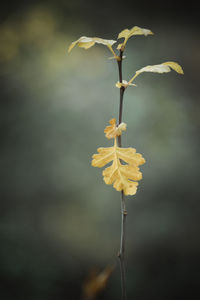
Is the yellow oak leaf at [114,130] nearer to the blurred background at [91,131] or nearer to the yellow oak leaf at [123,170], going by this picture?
the yellow oak leaf at [123,170]

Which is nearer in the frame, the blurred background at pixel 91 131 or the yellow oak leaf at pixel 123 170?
the yellow oak leaf at pixel 123 170

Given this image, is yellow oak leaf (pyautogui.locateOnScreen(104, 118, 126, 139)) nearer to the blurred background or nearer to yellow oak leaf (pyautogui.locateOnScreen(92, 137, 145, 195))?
yellow oak leaf (pyautogui.locateOnScreen(92, 137, 145, 195))

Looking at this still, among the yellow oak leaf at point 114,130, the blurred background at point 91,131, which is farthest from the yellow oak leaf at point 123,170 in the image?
the blurred background at point 91,131

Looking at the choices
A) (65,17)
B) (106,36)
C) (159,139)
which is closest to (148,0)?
(106,36)

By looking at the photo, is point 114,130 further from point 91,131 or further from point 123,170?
point 91,131

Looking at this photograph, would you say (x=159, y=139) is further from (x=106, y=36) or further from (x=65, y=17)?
(x=65, y=17)

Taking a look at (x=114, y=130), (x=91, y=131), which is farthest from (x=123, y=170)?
(x=91, y=131)

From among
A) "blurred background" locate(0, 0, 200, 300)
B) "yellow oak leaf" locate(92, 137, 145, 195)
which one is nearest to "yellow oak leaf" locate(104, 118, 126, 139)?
"yellow oak leaf" locate(92, 137, 145, 195)

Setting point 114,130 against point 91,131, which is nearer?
point 114,130
